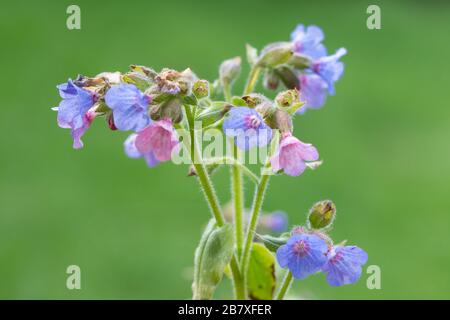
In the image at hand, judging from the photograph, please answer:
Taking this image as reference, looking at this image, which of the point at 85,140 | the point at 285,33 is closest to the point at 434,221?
the point at 85,140

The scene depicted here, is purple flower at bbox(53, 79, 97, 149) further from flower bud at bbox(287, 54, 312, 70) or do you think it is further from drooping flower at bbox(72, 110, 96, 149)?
flower bud at bbox(287, 54, 312, 70)

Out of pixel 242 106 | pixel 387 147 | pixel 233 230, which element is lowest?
pixel 233 230

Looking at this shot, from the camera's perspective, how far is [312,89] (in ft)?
4.58

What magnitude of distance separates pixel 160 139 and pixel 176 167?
2.77 m

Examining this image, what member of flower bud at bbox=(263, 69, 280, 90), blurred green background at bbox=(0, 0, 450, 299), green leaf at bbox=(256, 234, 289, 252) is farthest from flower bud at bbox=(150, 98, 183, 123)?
blurred green background at bbox=(0, 0, 450, 299)

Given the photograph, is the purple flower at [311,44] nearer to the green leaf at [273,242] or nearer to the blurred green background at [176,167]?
the green leaf at [273,242]

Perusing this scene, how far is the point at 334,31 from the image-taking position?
5.46 metres

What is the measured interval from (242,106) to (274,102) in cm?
5

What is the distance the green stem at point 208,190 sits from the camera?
3.64 ft

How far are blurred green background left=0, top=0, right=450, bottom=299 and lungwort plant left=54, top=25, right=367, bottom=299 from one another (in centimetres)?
170

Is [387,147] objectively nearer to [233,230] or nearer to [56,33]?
[56,33]

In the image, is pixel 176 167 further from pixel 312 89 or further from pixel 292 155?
pixel 292 155

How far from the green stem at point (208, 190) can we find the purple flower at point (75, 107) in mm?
138

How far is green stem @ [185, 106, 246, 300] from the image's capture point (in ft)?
3.64
